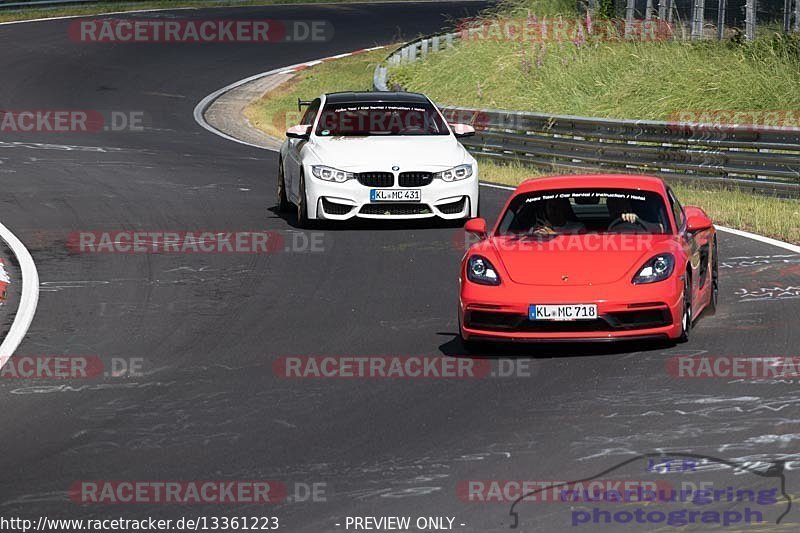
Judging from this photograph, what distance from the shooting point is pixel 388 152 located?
58.4ft

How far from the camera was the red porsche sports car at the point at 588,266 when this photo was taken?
10.7 metres

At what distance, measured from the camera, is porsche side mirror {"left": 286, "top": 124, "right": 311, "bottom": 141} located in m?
18.2

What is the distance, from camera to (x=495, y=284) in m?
11.0

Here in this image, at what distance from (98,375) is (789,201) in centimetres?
1105

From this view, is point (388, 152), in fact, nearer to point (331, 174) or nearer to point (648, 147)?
point (331, 174)

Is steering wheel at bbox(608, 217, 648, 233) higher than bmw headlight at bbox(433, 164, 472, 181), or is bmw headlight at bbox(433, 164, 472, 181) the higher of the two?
steering wheel at bbox(608, 217, 648, 233)

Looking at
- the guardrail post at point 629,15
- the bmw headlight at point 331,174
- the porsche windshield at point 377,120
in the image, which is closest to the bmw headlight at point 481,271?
the bmw headlight at point 331,174

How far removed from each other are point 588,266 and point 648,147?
11.2 m

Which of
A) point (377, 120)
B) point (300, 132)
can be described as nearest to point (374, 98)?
point (377, 120)

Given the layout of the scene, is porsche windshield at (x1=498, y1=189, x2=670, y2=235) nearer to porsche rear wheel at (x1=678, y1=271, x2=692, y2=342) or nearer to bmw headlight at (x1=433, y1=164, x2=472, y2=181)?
porsche rear wheel at (x1=678, y1=271, x2=692, y2=342)

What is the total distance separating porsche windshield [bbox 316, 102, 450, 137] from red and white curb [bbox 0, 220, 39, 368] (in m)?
3.89

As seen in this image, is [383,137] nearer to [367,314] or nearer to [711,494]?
[367,314]

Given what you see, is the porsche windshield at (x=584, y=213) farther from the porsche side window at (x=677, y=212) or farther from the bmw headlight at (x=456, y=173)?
the bmw headlight at (x=456, y=173)

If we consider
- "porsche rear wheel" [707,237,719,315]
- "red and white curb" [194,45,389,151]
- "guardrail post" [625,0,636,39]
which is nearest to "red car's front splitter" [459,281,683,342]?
"porsche rear wheel" [707,237,719,315]
